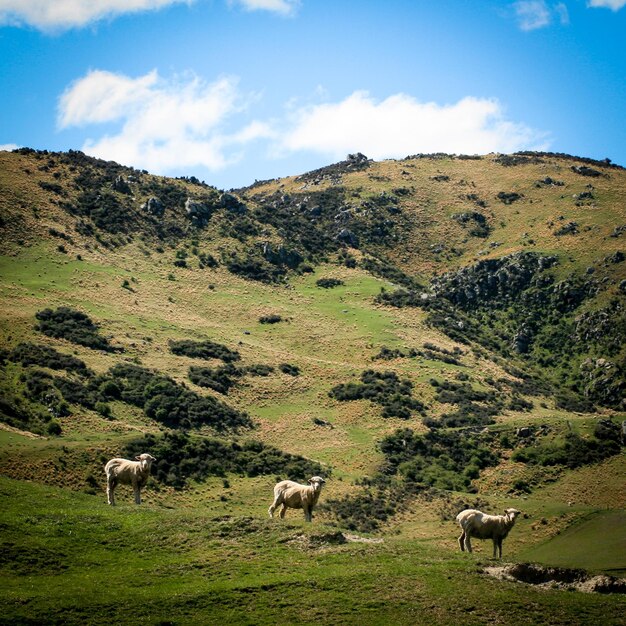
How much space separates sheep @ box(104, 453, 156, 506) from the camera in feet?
107

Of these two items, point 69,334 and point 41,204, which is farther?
point 41,204

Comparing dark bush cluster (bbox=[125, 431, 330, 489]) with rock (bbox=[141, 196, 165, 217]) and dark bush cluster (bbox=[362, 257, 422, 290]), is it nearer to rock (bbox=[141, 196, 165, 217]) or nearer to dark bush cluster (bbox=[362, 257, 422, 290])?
dark bush cluster (bbox=[362, 257, 422, 290])

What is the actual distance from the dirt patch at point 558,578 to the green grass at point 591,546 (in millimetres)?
2603

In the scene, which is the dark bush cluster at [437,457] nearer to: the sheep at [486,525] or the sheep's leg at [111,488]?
the sheep at [486,525]

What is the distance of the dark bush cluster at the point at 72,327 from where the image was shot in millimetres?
82812

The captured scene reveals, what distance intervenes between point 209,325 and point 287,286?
2595cm

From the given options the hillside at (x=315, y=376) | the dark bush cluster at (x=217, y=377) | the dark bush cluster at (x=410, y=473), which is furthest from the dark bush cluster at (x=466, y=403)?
the dark bush cluster at (x=217, y=377)

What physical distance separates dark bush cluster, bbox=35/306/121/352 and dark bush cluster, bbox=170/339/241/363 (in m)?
9.39

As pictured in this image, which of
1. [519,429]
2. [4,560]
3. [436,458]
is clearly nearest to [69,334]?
[436,458]

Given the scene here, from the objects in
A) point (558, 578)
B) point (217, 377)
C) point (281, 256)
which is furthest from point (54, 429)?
point (281, 256)

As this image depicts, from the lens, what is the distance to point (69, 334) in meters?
83.4

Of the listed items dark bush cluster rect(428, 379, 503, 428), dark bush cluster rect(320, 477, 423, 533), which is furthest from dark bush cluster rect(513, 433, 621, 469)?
dark bush cluster rect(320, 477, 423, 533)

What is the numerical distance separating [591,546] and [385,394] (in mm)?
51922

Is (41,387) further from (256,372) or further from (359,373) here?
(359,373)
